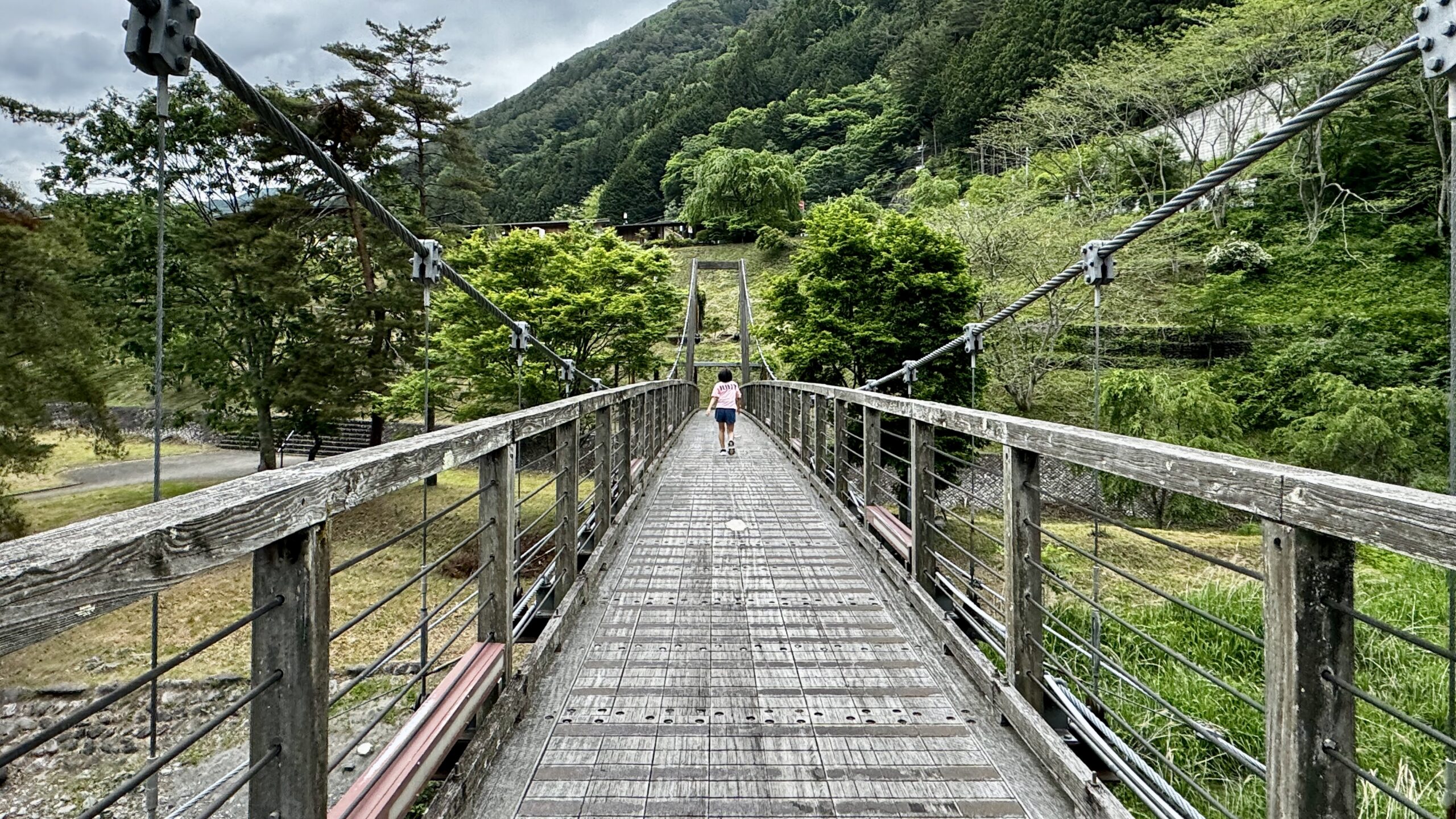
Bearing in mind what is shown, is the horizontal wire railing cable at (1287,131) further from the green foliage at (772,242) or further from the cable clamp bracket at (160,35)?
the green foliage at (772,242)

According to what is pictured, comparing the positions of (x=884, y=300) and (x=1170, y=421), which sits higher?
(x=884, y=300)

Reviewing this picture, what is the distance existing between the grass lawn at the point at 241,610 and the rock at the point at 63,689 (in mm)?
192

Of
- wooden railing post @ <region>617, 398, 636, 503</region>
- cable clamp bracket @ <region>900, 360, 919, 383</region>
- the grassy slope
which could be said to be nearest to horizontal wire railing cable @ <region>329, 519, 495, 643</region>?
wooden railing post @ <region>617, 398, 636, 503</region>

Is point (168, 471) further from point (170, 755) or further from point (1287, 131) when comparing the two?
point (1287, 131)

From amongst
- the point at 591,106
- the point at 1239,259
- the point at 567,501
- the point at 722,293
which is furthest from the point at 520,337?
the point at 591,106

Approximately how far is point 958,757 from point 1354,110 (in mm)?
22590

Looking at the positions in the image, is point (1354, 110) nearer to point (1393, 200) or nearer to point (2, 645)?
point (1393, 200)

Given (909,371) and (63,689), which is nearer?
(909,371)

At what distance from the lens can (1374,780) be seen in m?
0.90

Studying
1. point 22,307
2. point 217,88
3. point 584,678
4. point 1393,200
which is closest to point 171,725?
point 22,307

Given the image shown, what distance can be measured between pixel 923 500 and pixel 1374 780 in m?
1.98

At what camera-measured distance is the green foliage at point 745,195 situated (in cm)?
3425

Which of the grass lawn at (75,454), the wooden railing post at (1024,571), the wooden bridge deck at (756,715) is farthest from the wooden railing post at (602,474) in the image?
the grass lawn at (75,454)

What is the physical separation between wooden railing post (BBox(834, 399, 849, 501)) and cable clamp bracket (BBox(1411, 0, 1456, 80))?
124 inches
